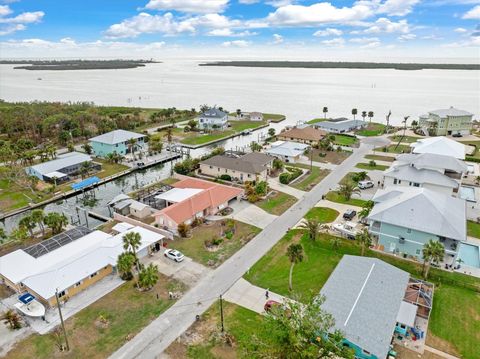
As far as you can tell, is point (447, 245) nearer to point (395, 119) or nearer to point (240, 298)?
point (240, 298)

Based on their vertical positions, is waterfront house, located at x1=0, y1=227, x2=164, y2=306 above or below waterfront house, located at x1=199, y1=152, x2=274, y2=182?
below

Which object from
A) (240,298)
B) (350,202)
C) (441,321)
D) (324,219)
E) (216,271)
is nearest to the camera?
(441,321)

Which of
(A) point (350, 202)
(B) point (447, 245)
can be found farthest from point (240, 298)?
(A) point (350, 202)

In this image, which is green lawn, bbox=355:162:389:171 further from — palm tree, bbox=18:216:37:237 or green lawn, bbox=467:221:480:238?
palm tree, bbox=18:216:37:237

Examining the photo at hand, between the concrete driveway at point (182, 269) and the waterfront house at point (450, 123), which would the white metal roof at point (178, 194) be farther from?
the waterfront house at point (450, 123)

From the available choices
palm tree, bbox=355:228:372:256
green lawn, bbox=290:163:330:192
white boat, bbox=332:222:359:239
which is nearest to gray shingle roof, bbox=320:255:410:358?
palm tree, bbox=355:228:372:256
